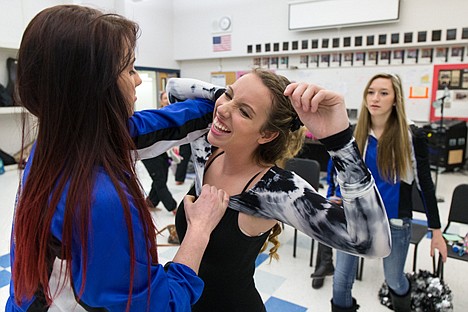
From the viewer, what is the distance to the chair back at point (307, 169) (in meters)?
3.06

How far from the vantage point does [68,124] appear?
2.25ft

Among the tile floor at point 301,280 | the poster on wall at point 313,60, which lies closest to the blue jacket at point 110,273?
the tile floor at point 301,280

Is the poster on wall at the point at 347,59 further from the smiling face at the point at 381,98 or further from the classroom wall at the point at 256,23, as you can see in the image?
the smiling face at the point at 381,98

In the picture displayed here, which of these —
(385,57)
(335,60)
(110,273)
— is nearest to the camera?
(110,273)

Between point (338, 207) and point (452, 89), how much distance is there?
649cm

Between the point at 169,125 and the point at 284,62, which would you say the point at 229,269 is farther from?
the point at 284,62

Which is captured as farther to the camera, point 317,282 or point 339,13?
point 339,13

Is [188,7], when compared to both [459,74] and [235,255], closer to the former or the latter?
[459,74]

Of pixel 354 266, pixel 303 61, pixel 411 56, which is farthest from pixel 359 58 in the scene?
pixel 354 266

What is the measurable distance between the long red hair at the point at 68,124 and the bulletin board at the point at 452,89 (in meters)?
6.56

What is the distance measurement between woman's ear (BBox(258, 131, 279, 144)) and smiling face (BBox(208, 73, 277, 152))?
0.06 feet

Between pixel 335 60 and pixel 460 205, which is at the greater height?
pixel 335 60

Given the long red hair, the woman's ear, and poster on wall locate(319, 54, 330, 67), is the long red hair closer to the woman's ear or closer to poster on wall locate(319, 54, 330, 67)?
the woman's ear

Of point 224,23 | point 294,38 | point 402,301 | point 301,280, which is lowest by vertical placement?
point 301,280
